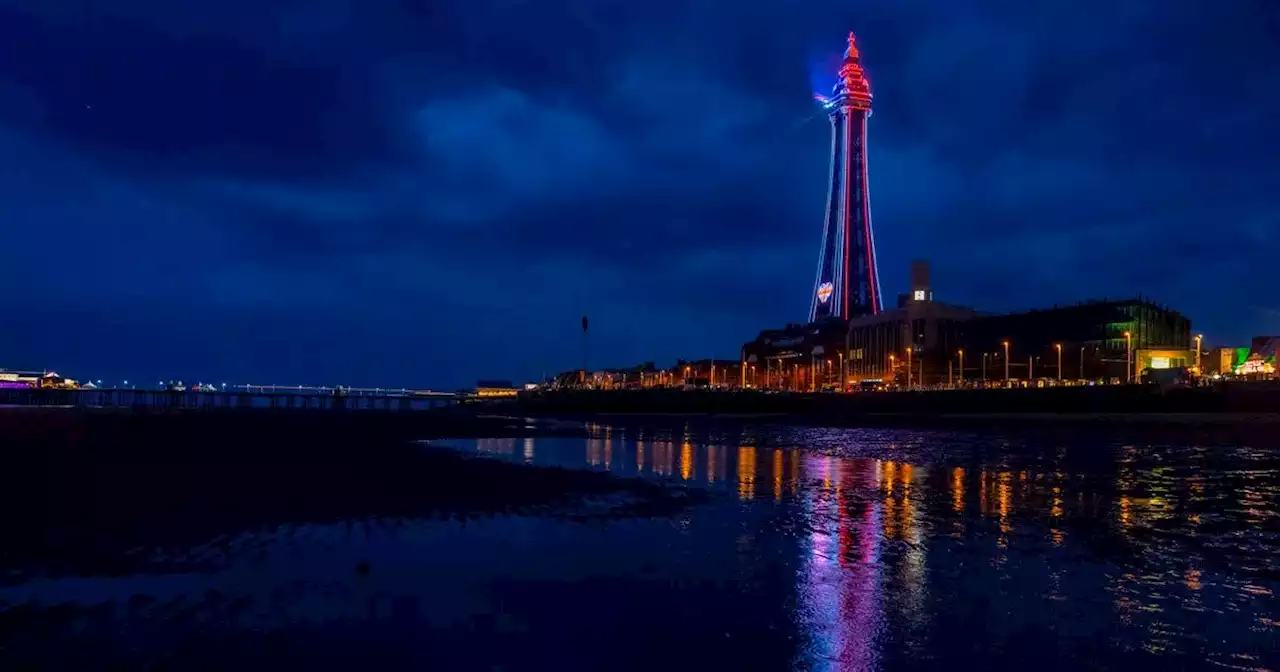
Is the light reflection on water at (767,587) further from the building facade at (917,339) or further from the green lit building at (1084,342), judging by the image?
the building facade at (917,339)

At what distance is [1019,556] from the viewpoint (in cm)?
1245

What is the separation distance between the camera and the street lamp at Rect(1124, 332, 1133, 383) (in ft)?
395

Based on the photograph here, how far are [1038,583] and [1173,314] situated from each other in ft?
483

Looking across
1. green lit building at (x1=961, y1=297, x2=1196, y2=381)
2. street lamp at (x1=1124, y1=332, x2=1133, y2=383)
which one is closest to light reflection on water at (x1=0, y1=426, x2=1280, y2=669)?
street lamp at (x1=1124, y1=332, x2=1133, y2=383)

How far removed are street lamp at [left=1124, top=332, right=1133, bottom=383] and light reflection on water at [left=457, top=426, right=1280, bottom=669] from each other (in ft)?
340

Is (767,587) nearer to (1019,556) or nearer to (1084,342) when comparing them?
(1019,556)

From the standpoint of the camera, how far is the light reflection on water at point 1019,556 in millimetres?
8273

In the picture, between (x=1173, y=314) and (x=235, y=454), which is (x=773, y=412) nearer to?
(x=1173, y=314)

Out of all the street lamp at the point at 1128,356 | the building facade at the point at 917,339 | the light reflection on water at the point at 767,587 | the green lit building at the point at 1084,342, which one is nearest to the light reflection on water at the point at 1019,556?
the light reflection on water at the point at 767,587

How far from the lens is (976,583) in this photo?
10617 mm

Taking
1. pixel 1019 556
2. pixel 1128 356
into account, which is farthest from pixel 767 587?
pixel 1128 356

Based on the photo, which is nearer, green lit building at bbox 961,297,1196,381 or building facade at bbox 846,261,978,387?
green lit building at bbox 961,297,1196,381

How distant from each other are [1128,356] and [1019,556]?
12625 cm

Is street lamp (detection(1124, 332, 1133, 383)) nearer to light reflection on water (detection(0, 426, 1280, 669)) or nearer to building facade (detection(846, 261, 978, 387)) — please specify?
building facade (detection(846, 261, 978, 387))
